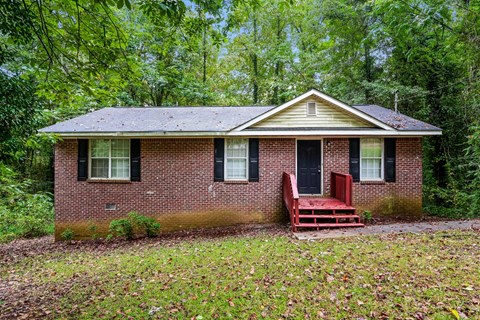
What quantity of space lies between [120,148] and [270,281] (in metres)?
7.56

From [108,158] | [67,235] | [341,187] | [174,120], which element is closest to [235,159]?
[174,120]

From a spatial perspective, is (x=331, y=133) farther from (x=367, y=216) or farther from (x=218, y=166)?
(x=218, y=166)

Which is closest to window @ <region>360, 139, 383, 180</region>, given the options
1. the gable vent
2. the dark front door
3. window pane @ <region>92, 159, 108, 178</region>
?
the dark front door

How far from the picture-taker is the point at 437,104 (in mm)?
12391

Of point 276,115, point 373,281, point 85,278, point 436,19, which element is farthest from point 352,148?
point 85,278

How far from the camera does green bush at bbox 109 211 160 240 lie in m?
8.52

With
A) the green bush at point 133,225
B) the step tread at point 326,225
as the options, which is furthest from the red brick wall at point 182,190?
the step tread at point 326,225

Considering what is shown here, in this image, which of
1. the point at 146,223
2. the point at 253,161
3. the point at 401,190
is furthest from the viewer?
the point at 253,161

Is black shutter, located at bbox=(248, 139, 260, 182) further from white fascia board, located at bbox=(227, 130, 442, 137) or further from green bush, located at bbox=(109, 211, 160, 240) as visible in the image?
green bush, located at bbox=(109, 211, 160, 240)

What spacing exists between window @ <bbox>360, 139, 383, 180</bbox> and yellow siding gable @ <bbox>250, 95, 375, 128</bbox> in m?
0.94

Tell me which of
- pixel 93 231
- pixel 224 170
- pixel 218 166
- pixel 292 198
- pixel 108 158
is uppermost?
pixel 108 158

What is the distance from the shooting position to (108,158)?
953 centimetres

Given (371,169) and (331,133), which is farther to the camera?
(371,169)

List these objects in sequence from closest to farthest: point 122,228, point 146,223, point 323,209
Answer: point 323,209
point 122,228
point 146,223
